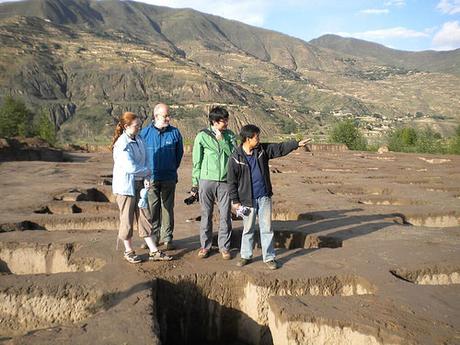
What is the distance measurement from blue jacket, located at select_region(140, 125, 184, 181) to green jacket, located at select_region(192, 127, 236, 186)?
1.33 ft

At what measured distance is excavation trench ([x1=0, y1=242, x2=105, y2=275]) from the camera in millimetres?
6558

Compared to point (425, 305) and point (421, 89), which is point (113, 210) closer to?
point (425, 305)

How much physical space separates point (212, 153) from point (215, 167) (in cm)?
19

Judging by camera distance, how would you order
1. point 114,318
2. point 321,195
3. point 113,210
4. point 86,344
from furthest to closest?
point 321,195, point 113,210, point 114,318, point 86,344

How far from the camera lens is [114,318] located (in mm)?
4176

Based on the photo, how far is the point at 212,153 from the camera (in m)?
5.78

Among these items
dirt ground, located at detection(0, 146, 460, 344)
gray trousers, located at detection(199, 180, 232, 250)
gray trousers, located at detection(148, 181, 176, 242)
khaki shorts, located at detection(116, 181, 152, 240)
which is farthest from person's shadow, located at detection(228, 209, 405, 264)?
khaki shorts, located at detection(116, 181, 152, 240)

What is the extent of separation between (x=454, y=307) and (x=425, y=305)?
11.8 inches

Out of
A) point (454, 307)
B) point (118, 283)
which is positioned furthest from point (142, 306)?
point (454, 307)

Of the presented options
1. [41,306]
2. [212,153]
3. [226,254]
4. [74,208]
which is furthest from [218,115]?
[74,208]

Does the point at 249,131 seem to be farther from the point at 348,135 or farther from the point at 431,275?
the point at 348,135

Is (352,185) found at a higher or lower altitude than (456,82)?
lower

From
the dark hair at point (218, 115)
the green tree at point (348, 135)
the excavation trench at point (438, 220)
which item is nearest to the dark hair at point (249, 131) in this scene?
the dark hair at point (218, 115)

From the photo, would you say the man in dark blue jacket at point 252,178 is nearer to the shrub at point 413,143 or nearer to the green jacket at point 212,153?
the green jacket at point 212,153
